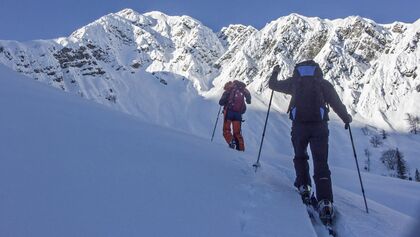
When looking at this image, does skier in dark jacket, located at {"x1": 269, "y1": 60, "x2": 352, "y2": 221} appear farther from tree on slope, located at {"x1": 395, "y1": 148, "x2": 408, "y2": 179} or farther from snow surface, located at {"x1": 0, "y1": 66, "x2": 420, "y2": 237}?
tree on slope, located at {"x1": 395, "y1": 148, "x2": 408, "y2": 179}

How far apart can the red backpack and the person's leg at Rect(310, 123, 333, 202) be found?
6619 mm

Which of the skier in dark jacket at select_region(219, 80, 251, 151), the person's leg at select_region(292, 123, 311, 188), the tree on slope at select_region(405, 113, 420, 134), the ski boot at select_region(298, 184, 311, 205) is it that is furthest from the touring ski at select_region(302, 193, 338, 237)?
the tree on slope at select_region(405, 113, 420, 134)

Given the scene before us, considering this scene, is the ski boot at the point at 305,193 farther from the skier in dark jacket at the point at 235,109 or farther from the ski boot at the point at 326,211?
the skier in dark jacket at the point at 235,109

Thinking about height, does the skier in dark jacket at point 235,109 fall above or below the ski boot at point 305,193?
above

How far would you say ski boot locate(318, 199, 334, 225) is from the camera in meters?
6.71

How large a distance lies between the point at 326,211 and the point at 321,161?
0.92 meters

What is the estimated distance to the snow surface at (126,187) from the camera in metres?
4.62

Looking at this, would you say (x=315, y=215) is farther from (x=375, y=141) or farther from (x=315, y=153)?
(x=375, y=141)

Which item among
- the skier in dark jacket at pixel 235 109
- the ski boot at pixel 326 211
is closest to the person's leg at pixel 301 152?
the ski boot at pixel 326 211

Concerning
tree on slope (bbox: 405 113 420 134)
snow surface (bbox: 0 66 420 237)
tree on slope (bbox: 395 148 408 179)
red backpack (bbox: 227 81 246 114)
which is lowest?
snow surface (bbox: 0 66 420 237)

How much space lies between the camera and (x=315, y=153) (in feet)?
24.9

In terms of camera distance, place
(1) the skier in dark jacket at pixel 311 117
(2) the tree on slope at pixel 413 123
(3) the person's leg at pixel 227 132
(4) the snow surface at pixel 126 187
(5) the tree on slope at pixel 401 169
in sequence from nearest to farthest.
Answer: (4) the snow surface at pixel 126 187
(1) the skier in dark jacket at pixel 311 117
(3) the person's leg at pixel 227 132
(5) the tree on slope at pixel 401 169
(2) the tree on slope at pixel 413 123

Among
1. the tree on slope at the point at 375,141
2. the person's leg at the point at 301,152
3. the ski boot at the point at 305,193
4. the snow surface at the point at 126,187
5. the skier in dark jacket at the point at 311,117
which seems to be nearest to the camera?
the snow surface at the point at 126,187

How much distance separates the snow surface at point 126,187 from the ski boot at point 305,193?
147 mm
